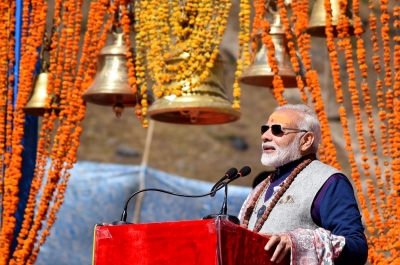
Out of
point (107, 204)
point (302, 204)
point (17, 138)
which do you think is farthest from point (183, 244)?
point (107, 204)

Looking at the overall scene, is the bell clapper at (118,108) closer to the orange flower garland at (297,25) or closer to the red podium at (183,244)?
the orange flower garland at (297,25)

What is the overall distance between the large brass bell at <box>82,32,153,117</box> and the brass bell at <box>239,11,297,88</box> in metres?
0.87

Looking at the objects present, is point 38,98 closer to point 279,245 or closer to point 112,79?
point 112,79

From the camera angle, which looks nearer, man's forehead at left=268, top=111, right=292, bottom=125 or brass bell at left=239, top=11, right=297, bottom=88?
man's forehead at left=268, top=111, right=292, bottom=125

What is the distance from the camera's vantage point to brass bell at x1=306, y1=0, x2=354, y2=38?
17.7ft

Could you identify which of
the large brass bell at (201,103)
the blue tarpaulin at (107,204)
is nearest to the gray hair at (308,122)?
the large brass bell at (201,103)

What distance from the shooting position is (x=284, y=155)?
131 inches

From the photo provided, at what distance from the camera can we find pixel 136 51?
596cm

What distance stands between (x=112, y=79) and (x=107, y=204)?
2589 mm

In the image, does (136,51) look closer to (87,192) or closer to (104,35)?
(104,35)

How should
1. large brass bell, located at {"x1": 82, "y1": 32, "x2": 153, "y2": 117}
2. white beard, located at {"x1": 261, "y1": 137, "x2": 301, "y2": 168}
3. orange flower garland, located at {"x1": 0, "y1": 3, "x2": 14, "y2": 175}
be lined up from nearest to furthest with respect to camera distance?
white beard, located at {"x1": 261, "y1": 137, "x2": 301, "y2": 168} < large brass bell, located at {"x1": 82, "y1": 32, "x2": 153, "y2": 117} < orange flower garland, located at {"x1": 0, "y1": 3, "x2": 14, "y2": 175}

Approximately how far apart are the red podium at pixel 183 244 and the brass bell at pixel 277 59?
296 centimetres

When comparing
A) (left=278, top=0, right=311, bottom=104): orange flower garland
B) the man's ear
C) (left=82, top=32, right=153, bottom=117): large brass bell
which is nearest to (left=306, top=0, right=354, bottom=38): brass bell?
(left=278, top=0, right=311, bottom=104): orange flower garland

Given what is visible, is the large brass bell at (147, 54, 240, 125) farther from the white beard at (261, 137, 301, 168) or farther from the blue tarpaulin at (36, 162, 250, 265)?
the blue tarpaulin at (36, 162, 250, 265)
